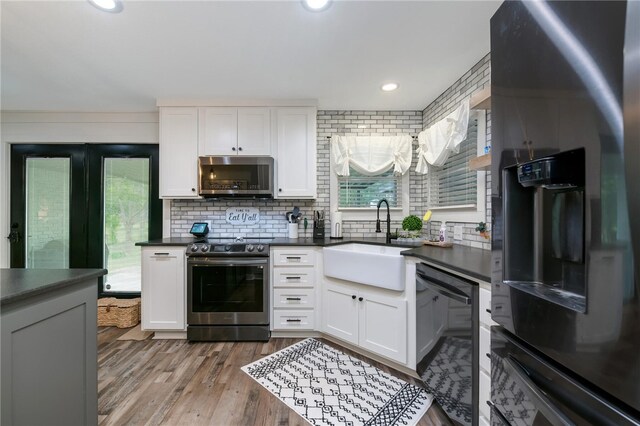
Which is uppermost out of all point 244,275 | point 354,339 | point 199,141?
point 199,141

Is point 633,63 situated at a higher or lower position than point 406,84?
lower

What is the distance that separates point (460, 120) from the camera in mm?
2242

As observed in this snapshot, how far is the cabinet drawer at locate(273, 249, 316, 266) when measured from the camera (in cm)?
264

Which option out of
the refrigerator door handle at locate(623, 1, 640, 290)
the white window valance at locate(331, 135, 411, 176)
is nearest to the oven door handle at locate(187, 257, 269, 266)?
A: the white window valance at locate(331, 135, 411, 176)

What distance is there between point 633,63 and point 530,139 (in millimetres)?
273

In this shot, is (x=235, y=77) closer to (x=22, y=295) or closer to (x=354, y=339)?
(x=22, y=295)

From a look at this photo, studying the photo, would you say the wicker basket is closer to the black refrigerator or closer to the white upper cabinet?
the white upper cabinet

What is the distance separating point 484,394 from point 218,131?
3.09 metres

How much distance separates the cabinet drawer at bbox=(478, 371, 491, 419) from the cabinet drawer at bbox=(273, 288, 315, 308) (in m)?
1.59

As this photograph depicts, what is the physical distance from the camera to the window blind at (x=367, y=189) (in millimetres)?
3201

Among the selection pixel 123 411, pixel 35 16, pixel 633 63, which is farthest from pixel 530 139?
pixel 35 16

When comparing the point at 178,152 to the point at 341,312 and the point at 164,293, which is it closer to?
the point at 164,293

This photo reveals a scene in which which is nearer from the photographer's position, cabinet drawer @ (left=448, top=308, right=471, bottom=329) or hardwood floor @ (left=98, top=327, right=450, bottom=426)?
cabinet drawer @ (left=448, top=308, right=471, bottom=329)

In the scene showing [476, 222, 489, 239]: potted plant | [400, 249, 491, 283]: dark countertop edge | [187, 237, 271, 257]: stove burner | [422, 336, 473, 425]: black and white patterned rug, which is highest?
[476, 222, 489, 239]: potted plant
